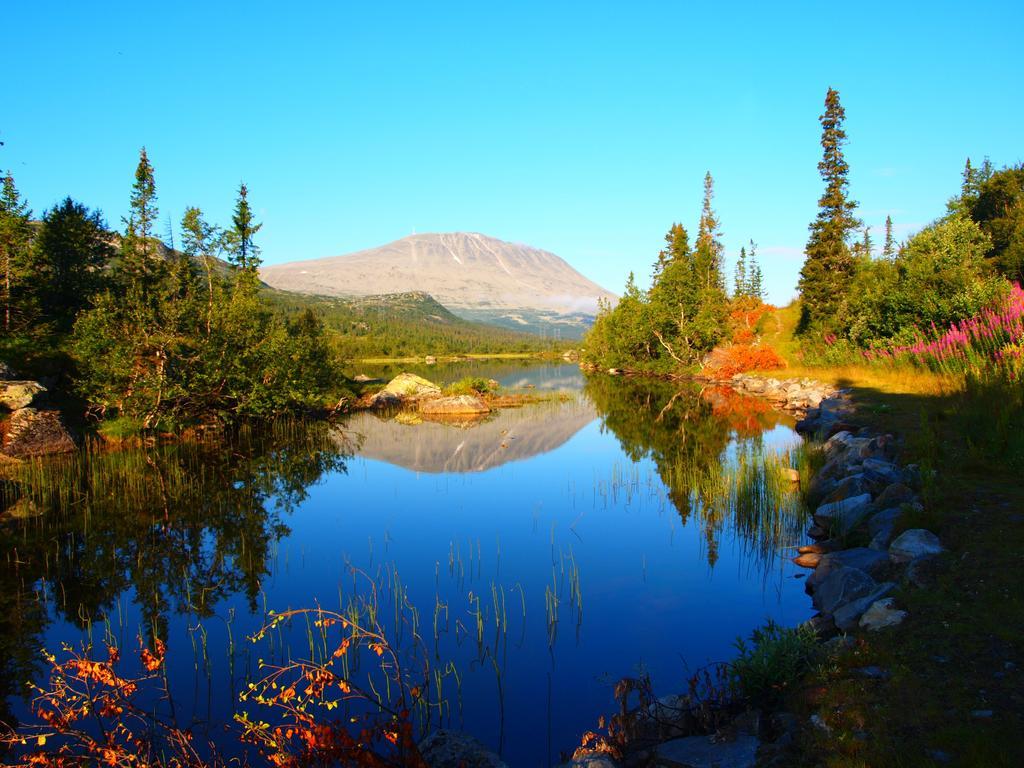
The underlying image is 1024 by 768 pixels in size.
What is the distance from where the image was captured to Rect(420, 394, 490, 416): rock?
1414 inches

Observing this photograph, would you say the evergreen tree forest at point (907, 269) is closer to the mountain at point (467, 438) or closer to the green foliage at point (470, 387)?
the mountain at point (467, 438)

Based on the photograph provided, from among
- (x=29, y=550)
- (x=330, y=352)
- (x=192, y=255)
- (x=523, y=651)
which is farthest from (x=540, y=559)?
(x=192, y=255)

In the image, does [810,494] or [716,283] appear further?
[716,283]

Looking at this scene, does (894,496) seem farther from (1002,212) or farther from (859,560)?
(1002,212)

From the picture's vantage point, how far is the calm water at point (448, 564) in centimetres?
751

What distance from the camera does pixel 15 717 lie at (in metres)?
A: 6.52

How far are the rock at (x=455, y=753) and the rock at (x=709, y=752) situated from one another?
146cm

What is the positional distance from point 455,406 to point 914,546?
29766 mm

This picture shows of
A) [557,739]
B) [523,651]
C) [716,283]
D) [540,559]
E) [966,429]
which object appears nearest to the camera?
[557,739]

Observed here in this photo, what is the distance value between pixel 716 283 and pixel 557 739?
71310mm

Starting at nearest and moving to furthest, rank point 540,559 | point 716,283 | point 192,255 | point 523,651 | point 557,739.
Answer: point 557,739, point 523,651, point 540,559, point 192,255, point 716,283

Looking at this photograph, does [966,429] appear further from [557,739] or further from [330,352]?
[330,352]

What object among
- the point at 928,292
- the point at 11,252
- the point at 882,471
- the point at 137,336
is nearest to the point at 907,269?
the point at 928,292

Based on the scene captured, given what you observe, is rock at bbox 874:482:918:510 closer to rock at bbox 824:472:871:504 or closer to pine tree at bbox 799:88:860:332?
rock at bbox 824:472:871:504
